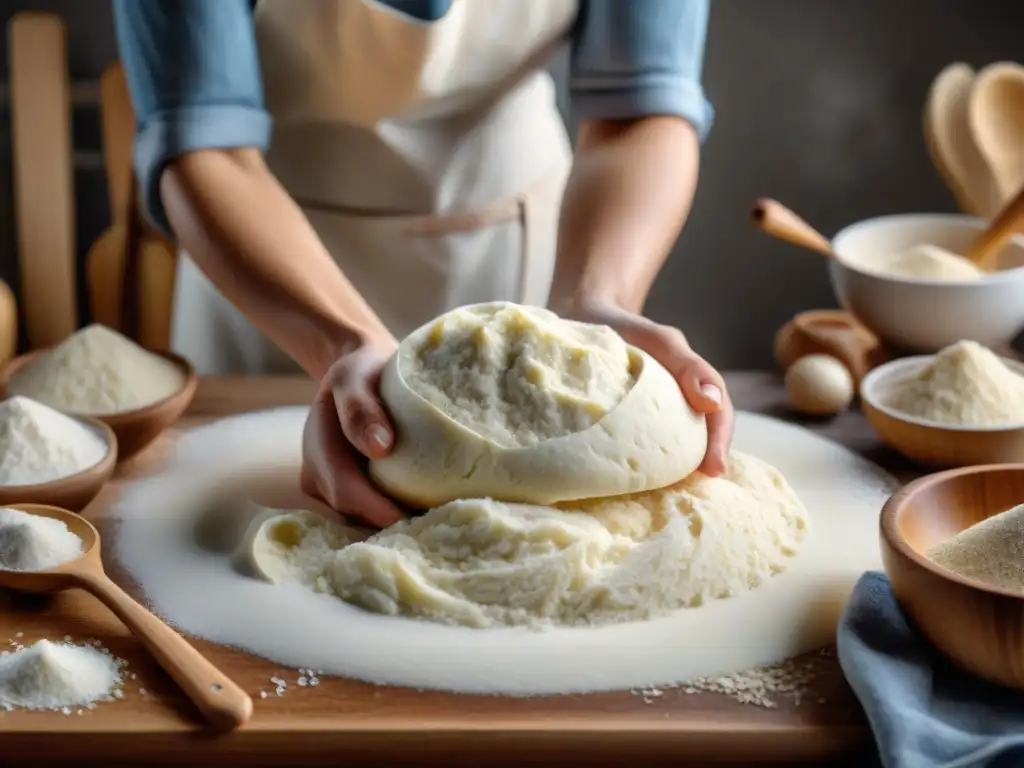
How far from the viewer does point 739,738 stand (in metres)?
0.88

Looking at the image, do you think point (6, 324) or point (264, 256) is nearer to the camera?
point (264, 256)

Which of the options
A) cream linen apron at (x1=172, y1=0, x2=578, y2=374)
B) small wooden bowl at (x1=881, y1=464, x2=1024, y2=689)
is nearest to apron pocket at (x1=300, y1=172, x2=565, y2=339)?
cream linen apron at (x1=172, y1=0, x2=578, y2=374)

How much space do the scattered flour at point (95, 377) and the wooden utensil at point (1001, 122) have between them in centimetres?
123

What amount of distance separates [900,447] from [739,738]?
55 centimetres

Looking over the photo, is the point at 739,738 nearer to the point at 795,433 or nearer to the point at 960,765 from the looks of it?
the point at 960,765

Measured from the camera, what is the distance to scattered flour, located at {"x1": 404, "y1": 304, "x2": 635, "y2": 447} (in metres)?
1.08

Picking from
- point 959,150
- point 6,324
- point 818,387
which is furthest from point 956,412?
point 6,324

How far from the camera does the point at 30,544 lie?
3.47ft

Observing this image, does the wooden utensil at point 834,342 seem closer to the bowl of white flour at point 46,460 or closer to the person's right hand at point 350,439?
the person's right hand at point 350,439

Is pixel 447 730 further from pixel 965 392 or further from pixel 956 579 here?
pixel 965 392

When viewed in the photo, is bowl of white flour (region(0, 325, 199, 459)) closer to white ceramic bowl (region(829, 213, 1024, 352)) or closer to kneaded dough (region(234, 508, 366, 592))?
kneaded dough (region(234, 508, 366, 592))

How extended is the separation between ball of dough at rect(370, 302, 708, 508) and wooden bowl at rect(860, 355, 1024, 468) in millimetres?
277

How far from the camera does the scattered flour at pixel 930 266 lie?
159cm

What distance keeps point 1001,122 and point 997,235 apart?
388mm
